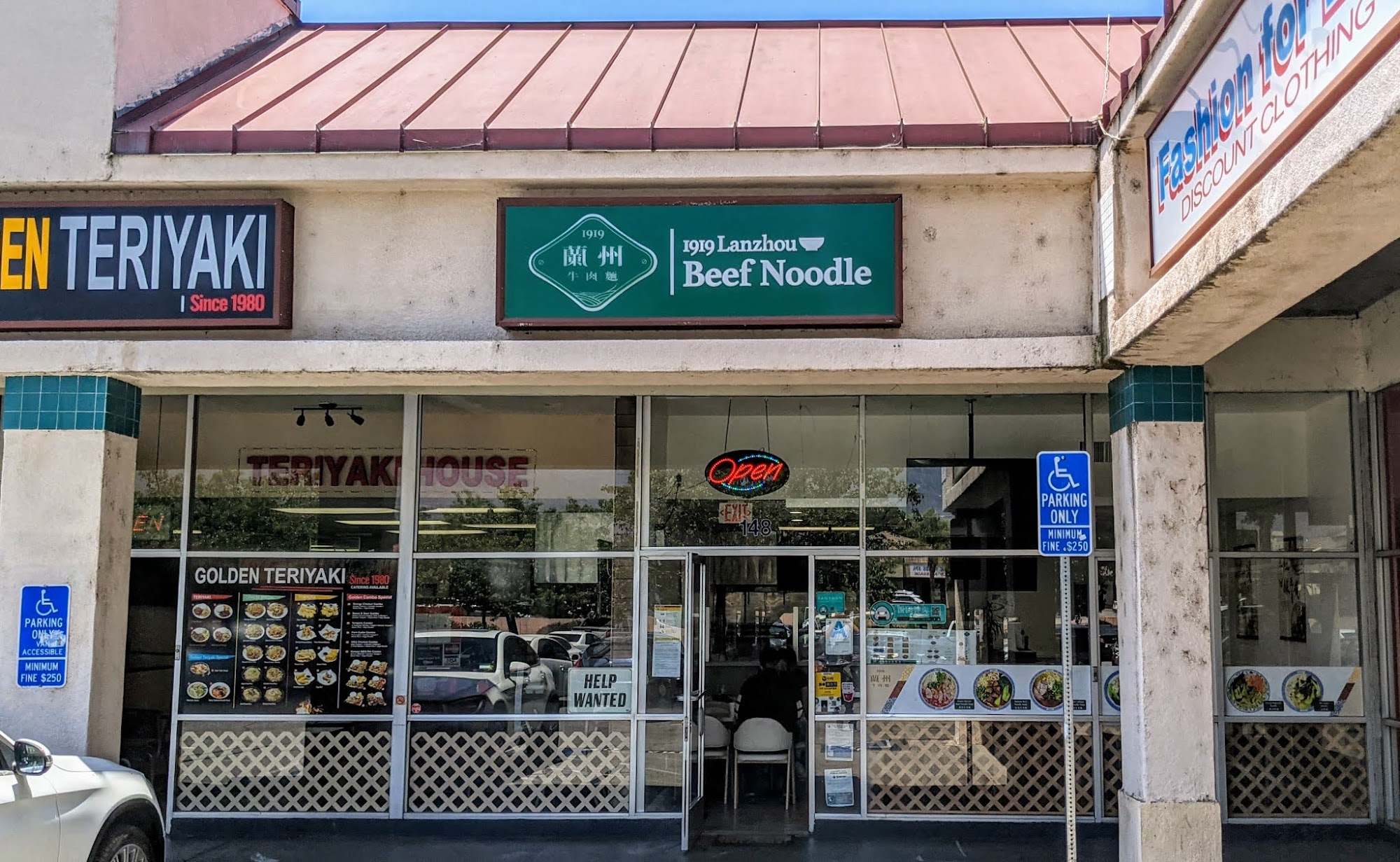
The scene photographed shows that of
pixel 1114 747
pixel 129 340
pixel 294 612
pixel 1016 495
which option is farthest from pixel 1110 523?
pixel 129 340

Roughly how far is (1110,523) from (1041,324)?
124 inches

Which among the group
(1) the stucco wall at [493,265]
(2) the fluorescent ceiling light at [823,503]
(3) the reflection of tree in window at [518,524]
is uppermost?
(1) the stucco wall at [493,265]

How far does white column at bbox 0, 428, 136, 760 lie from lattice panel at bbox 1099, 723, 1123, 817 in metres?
8.07

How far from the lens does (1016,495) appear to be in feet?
35.1

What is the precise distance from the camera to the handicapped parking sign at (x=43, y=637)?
8.53 meters

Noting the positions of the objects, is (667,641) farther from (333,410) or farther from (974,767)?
(333,410)

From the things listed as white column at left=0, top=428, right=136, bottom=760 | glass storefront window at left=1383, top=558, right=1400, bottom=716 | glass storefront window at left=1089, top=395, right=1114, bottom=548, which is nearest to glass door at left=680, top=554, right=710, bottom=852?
glass storefront window at left=1089, top=395, right=1114, bottom=548

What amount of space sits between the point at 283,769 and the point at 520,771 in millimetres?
2114

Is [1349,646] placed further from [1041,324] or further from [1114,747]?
[1041,324]

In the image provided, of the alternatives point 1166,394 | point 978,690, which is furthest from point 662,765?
point 1166,394

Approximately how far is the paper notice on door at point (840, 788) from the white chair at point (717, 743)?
4.26 feet

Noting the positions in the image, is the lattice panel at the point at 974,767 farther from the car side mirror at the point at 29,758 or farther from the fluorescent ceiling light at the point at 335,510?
the car side mirror at the point at 29,758

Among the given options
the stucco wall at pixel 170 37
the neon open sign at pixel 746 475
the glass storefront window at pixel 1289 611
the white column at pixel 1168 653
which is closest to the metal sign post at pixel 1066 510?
the white column at pixel 1168 653

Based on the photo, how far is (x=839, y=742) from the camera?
10.5 meters
